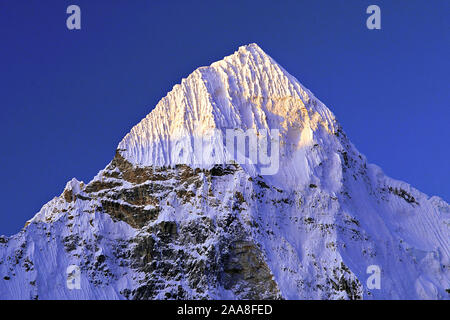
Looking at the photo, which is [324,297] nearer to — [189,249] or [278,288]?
[278,288]

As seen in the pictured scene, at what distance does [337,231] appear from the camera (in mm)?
197500

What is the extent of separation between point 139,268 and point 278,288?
23.9 metres

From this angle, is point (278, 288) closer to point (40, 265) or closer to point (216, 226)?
point (216, 226)

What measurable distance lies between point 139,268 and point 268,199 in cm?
2351

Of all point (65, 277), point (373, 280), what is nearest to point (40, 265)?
point (65, 277)

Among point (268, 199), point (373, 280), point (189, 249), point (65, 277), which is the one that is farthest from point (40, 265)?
point (373, 280)

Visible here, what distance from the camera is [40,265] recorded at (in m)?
199
